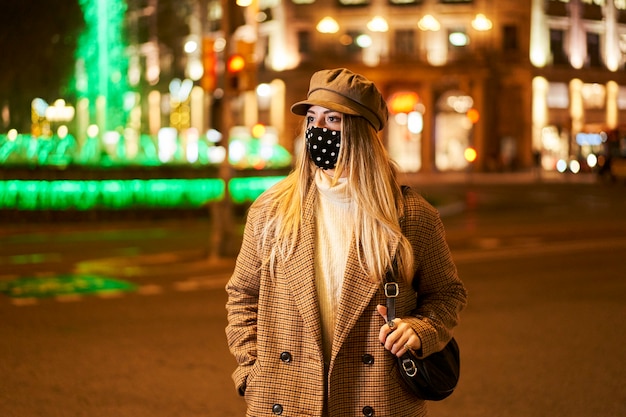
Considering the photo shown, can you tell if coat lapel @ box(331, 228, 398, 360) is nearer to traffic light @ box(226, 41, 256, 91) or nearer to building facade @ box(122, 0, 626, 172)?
traffic light @ box(226, 41, 256, 91)

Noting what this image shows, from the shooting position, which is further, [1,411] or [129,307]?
[129,307]

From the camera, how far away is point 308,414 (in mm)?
3094

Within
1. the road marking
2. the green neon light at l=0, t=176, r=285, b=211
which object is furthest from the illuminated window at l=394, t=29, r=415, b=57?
the road marking

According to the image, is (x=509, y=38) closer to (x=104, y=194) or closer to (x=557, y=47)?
(x=557, y=47)

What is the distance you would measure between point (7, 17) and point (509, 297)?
18140mm

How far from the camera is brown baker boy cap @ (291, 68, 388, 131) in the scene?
317cm

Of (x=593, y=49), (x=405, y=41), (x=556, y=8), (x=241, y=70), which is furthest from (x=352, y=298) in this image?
(x=593, y=49)

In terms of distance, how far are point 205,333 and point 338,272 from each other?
21.2ft

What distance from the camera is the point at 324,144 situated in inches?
125

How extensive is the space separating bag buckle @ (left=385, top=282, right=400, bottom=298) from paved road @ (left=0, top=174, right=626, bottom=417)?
12.4ft

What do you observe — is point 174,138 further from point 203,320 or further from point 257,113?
point 257,113

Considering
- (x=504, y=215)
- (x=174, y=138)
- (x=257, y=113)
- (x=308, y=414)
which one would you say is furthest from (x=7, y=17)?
(x=257, y=113)

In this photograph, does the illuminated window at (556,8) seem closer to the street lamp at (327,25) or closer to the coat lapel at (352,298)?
the street lamp at (327,25)

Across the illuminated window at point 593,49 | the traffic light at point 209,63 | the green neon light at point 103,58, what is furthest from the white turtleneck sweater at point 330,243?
the illuminated window at point 593,49
